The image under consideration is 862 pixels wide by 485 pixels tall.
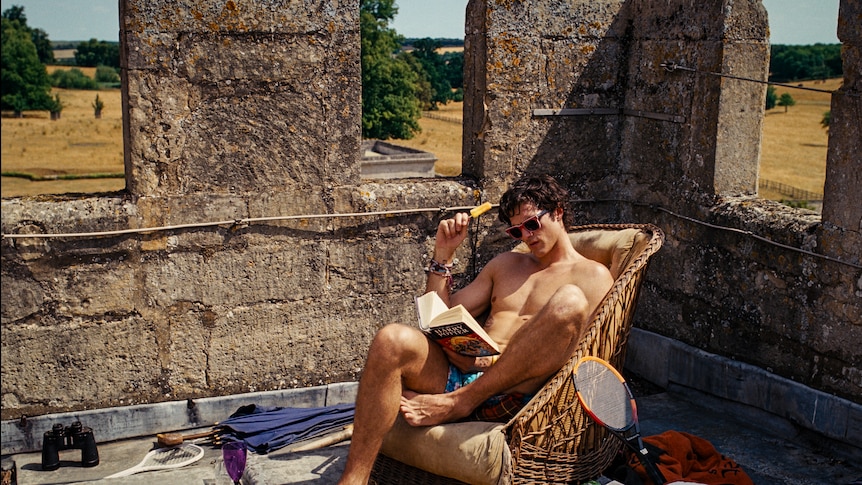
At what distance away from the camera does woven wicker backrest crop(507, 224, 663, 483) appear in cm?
355

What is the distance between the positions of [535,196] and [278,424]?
6.02 feet

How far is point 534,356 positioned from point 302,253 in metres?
1.77

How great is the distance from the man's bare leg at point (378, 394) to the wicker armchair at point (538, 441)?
0.13m

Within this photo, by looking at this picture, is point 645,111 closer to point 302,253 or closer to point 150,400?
point 302,253

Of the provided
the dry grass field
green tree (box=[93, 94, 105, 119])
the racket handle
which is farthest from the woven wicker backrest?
green tree (box=[93, 94, 105, 119])

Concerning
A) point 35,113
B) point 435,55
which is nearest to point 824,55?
point 435,55

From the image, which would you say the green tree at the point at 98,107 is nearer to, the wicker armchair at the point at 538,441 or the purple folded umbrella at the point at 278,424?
the purple folded umbrella at the point at 278,424

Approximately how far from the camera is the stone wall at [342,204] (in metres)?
4.49

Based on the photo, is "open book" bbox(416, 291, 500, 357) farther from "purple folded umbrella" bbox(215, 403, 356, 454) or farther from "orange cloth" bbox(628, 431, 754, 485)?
"purple folded umbrella" bbox(215, 403, 356, 454)

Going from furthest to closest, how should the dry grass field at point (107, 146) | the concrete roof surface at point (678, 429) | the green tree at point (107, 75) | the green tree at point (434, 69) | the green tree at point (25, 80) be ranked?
the green tree at point (107, 75) → the green tree at point (434, 69) → the green tree at point (25, 80) → the dry grass field at point (107, 146) → the concrete roof surface at point (678, 429)

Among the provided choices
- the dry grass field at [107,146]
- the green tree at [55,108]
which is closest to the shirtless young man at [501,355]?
the dry grass field at [107,146]

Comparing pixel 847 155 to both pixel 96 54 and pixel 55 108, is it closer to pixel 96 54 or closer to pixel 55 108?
pixel 55 108

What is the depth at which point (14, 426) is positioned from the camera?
453 centimetres

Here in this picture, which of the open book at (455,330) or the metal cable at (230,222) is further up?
the metal cable at (230,222)
